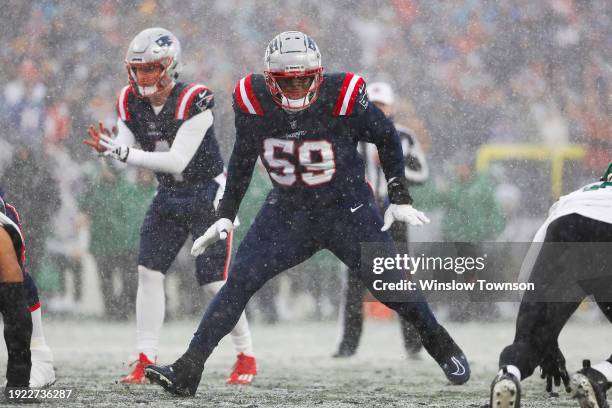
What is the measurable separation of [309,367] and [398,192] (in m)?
1.95

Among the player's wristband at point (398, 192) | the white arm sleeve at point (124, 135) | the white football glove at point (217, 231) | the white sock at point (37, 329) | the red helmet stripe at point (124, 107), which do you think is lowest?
the white sock at point (37, 329)

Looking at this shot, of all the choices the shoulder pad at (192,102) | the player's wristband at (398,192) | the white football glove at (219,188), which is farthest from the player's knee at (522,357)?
the shoulder pad at (192,102)

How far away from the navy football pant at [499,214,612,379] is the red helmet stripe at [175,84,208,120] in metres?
2.24

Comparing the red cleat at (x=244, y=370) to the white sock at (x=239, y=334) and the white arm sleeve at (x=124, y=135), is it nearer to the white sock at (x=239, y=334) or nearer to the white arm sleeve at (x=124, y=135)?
the white sock at (x=239, y=334)

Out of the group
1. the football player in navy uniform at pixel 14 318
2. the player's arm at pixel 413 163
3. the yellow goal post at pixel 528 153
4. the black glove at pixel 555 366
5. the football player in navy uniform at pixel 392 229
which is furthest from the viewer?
the yellow goal post at pixel 528 153

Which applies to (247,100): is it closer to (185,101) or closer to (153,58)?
(185,101)

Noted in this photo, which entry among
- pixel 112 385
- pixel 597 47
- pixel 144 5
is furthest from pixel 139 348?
pixel 597 47

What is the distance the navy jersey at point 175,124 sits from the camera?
5633mm

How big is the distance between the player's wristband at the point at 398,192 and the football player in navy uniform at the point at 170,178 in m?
1.24

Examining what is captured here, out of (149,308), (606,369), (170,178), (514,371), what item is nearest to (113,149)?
→ (170,178)

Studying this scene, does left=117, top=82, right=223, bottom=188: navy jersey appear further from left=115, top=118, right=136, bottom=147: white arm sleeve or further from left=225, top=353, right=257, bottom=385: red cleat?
left=225, top=353, right=257, bottom=385: red cleat

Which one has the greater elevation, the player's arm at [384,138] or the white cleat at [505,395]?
the player's arm at [384,138]

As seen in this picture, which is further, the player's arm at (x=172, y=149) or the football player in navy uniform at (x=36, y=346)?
the player's arm at (x=172, y=149)

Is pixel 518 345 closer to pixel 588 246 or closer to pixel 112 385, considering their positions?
pixel 588 246
